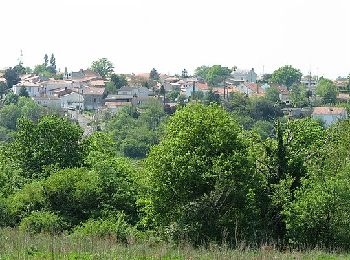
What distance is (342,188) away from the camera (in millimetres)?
19672

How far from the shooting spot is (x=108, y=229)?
21141 millimetres

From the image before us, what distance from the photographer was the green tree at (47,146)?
29609mm

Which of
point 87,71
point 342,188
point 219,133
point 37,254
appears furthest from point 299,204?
point 87,71

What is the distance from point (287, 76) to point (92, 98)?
4567 cm

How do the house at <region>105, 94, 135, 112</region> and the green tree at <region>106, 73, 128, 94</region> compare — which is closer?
the house at <region>105, 94, 135, 112</region>

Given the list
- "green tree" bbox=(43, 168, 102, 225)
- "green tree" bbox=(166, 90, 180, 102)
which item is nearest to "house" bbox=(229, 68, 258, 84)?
"green tree" bbox=(166, 90, 180, 102)

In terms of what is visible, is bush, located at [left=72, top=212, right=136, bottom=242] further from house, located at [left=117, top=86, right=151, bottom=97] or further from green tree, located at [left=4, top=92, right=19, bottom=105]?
house, located at [left=117, top=86, right=151, bottom=97]

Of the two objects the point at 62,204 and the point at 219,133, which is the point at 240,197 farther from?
the point at 62,204

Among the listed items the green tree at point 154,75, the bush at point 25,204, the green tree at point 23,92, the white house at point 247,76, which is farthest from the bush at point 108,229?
the white house at point 247,76

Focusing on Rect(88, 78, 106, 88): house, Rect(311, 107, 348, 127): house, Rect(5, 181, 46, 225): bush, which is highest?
Rect(88, 78, 106, 88): house

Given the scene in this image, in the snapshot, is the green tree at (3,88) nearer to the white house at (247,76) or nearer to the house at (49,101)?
the house at (49,101)

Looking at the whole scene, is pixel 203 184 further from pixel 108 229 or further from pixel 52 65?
pixel 52 65

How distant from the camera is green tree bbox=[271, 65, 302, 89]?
457ft

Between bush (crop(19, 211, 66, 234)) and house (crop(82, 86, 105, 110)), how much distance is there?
92.0 metres
